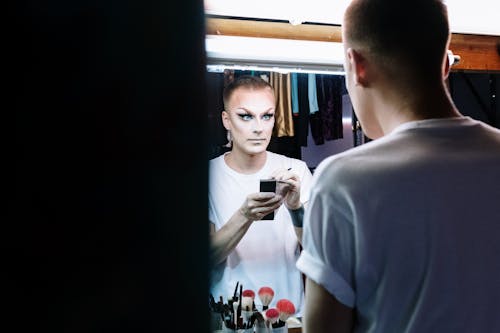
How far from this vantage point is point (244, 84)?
224 centimetres

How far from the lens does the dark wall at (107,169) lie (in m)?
0.25

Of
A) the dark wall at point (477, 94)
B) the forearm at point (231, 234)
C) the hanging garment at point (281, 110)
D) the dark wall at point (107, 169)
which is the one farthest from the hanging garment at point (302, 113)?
the dark wall at point (107, 169)

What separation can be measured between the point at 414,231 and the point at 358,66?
373mm

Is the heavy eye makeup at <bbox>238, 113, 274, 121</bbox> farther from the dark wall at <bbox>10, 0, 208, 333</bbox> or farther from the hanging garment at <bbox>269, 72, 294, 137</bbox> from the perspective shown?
the dark wall at <bbox>10, 0, 208, 333</bbox>

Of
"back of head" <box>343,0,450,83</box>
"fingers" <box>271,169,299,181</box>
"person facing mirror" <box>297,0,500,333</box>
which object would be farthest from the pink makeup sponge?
"back of head" <box>343,0,450,83</box>

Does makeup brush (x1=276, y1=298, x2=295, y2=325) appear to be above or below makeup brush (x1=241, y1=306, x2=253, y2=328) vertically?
below

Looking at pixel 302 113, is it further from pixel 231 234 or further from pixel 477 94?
pixel 477 94

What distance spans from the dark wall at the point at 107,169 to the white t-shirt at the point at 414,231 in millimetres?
619

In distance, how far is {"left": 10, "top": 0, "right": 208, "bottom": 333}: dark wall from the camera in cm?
25

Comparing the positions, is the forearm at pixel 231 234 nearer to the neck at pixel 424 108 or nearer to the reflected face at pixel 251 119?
the reflected face at pixel 251 119

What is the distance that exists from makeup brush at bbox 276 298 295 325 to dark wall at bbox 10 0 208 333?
1.86 meters

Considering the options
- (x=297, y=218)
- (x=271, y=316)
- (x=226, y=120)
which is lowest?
(x=271, y=316)

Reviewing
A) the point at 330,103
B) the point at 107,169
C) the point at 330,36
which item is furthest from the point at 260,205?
the point at 107,169

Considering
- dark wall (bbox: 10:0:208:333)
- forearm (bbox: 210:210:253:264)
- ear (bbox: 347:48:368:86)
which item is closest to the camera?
dark wall (bbox: 10:0:208:333)
